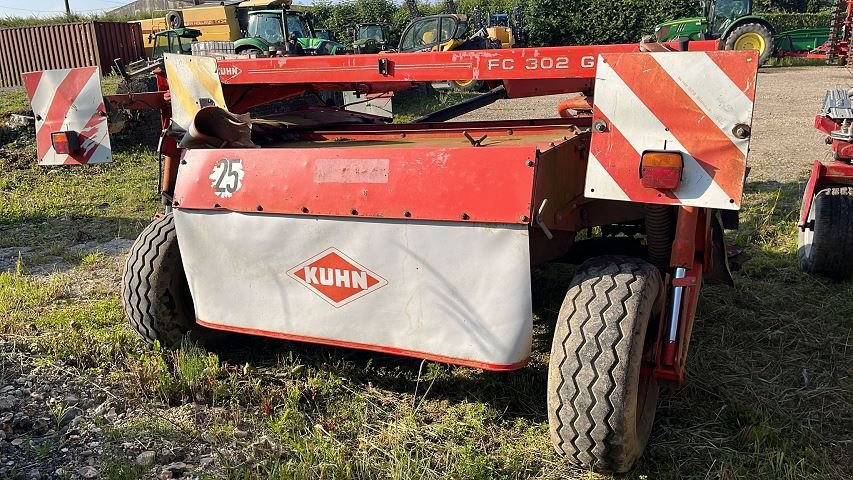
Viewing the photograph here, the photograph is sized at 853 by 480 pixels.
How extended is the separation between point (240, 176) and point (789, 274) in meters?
3.55

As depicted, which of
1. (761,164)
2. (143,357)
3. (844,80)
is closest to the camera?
(143,357)

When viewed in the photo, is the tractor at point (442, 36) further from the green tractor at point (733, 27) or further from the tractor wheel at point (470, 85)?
the green tractor at point (733, 27)

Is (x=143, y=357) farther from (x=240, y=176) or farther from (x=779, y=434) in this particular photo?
(x=779, y=434)

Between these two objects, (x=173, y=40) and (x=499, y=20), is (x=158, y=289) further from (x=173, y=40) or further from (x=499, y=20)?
(x=499, y=20)

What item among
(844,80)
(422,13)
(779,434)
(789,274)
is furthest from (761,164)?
(422,13)

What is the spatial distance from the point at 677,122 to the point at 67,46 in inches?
721

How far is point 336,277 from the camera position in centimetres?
275

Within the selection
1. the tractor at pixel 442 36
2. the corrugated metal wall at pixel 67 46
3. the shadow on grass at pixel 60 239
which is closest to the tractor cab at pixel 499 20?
the tractor at pixel 442 36

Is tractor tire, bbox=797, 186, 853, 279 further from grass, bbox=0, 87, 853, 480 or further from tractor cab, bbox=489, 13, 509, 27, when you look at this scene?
tractor cab, bbox=489, 13, 509, 27

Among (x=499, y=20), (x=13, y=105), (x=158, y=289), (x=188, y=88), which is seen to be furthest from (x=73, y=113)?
(x=499, y=20)

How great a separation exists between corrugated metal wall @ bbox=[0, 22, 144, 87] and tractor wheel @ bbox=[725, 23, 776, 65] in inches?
618

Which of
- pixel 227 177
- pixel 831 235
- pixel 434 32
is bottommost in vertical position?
pixel 831 235

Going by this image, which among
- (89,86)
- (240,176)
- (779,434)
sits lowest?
(779,434)

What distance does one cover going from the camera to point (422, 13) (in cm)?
3053
